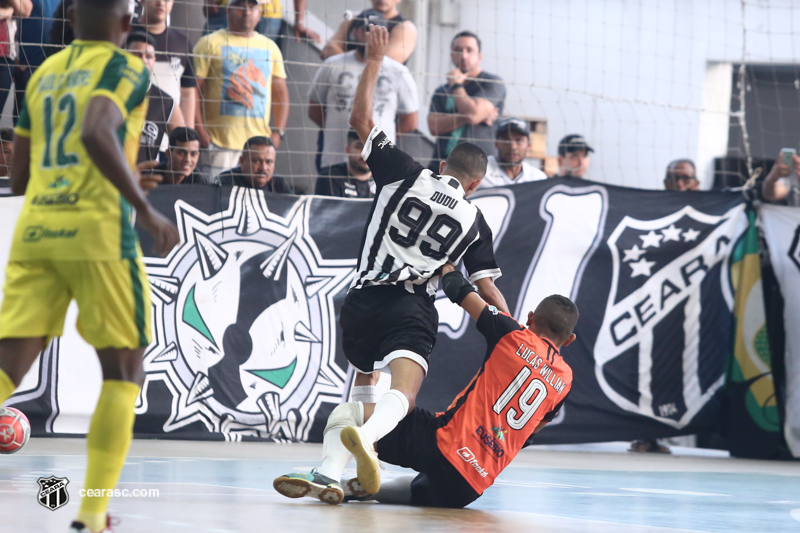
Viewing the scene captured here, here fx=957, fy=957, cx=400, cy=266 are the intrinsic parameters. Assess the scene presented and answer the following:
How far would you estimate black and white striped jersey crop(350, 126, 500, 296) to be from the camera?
4918mm

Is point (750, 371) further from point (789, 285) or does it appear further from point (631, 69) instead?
point (631, 69)

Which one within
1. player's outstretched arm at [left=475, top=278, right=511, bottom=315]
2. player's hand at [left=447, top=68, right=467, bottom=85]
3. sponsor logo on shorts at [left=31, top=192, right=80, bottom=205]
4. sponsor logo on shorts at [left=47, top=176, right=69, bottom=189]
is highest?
player's hand at [left=447, top=68, right=467, bottom=85]

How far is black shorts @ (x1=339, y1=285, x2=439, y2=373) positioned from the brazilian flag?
17.9 feet

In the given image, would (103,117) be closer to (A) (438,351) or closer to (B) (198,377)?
(B) (198,377)

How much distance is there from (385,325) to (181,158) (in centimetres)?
419

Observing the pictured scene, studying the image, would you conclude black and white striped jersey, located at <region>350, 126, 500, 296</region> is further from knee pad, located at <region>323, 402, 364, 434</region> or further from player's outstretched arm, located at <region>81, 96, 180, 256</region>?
player's outstretched arm, located at <region>81, 96, 180, 256</region>

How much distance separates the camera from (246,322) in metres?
8.41

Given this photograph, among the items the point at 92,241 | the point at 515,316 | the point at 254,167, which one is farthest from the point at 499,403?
the point at 254,167

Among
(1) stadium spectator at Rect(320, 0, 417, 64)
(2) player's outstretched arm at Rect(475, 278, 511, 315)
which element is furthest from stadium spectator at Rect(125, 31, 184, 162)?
(2) player's outstretched arm at Rect(475, 278, 511, 315)

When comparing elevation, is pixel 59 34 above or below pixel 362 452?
above

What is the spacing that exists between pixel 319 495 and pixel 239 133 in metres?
5.38

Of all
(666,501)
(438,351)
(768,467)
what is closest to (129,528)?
(666,501)

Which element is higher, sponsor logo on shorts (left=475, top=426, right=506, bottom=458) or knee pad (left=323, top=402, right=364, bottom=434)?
knee pad (left=323, top=402, right=364, bottom=434)

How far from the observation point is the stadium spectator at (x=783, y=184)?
30.6ft
